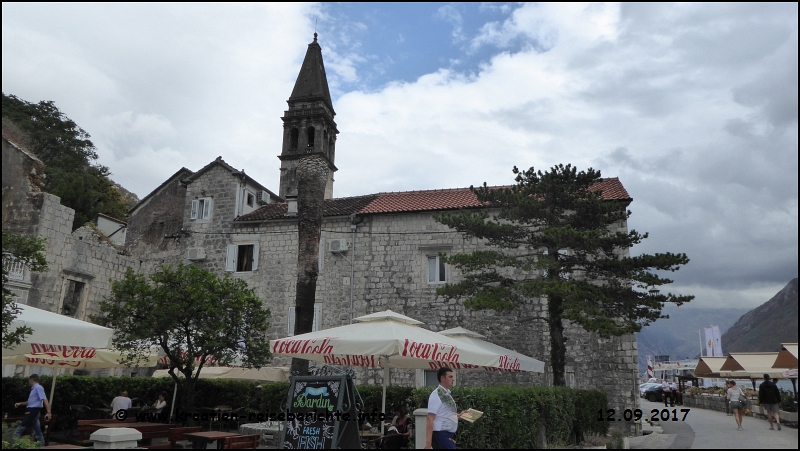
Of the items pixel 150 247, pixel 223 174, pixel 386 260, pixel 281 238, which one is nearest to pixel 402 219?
pixel 386 260

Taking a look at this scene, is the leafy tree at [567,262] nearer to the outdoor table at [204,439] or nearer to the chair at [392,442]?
the chair at [392,442]

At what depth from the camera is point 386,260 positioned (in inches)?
914

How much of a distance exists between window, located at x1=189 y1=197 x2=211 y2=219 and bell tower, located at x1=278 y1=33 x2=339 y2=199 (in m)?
9.04

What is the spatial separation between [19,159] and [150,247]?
7.78 metres

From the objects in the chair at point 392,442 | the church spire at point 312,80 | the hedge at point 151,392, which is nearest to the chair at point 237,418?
the hedge at point 151,392

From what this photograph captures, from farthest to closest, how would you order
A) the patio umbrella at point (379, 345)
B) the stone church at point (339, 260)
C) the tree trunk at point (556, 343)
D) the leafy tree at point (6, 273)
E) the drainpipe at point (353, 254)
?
1. the drainpipe at point (353, 254)
2. the stone church at point (339, 260)
3. the tree trunk at point (556, 343)
4. the patio umbrella at point (379, 345)
5. the leafy tree at point (6, 273)

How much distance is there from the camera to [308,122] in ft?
116

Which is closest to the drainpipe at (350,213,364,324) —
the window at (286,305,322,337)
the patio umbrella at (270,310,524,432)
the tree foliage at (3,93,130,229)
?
the window at (286,305,322,337)

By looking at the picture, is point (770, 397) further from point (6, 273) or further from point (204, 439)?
point (6, 273)

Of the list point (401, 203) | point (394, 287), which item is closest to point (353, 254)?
point (394, 287)

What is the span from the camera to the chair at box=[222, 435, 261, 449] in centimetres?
1052

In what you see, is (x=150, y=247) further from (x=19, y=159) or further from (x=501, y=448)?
(x=501, y=448)

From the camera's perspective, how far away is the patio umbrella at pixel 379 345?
10188mm

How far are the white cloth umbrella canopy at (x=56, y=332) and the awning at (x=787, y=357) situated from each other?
19548 mm
